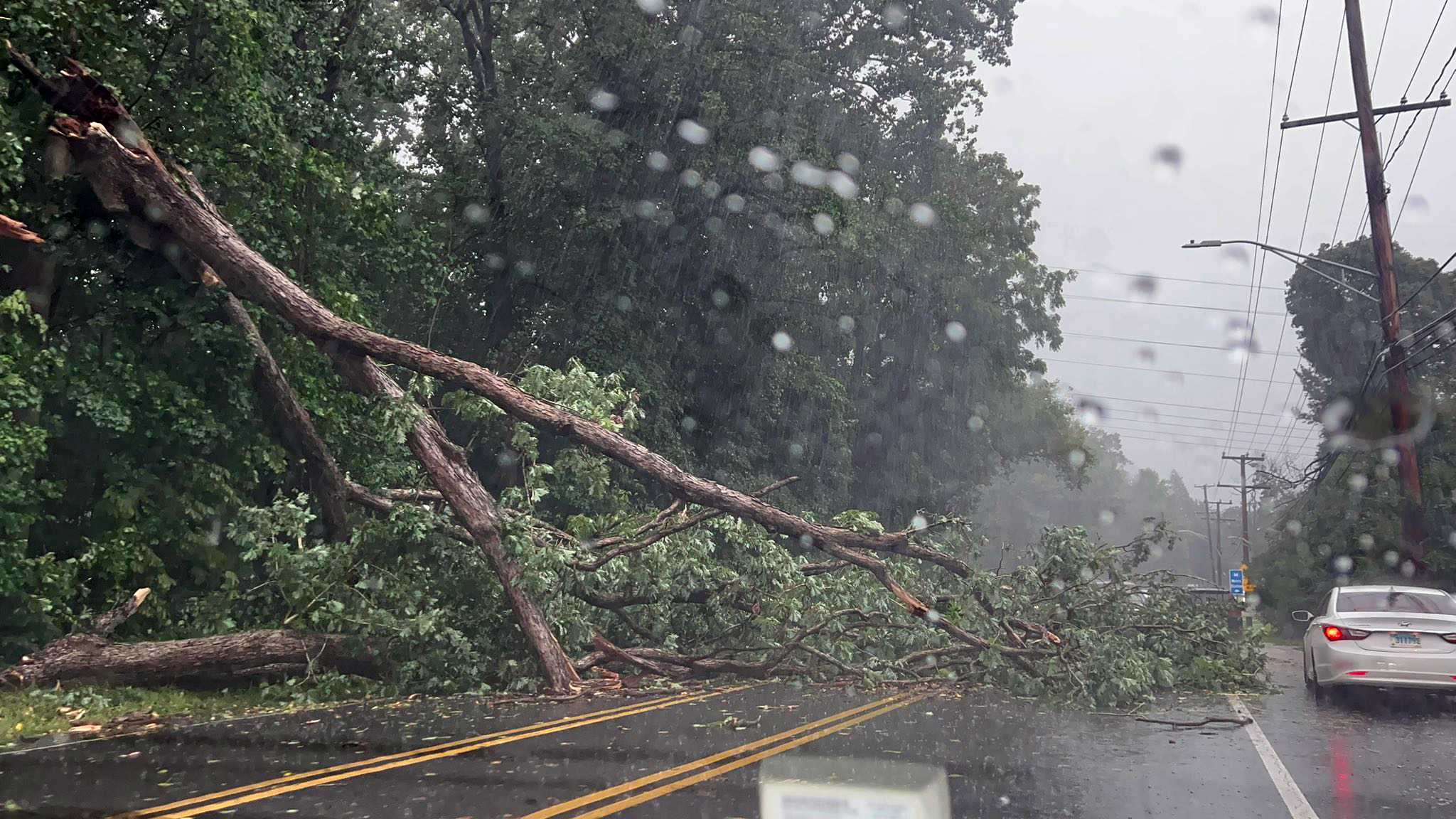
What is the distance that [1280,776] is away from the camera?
809 cm

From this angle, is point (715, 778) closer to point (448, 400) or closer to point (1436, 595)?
point (448, 400)

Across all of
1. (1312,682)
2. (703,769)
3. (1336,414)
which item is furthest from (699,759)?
(1336,414)

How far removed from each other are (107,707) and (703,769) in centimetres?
584

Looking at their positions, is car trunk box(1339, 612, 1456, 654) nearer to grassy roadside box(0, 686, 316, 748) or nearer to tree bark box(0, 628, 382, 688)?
tree bark box(0, 628, 382, 688)

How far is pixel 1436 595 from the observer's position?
13359mm

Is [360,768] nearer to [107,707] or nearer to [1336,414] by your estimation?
[107,707]

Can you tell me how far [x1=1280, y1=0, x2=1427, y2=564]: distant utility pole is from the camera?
20.0m

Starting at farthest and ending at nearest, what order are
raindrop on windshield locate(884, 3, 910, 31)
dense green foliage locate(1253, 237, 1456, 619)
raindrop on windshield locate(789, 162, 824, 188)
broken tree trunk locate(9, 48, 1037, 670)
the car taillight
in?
raindrop on windshield locate(884, 3, 910, 31), dense green foliage locate(1253, 237, 1456, 619), raindrop on windshield locate(789, 162, 824, 188), broken tree trunk locate(9, 48, 1037, 670), the car taillight

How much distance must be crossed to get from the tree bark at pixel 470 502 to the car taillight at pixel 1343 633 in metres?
8.08

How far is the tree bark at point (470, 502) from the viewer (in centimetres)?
1237

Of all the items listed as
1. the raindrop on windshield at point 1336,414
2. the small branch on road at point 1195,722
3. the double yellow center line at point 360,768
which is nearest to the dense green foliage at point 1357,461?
the raindrop on windshield at point 1336,414

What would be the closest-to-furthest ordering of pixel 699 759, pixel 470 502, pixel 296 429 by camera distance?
pixel 699 759
pixel 470 502
pixel 296 429

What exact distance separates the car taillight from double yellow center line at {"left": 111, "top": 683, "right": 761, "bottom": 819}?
7.18 meters

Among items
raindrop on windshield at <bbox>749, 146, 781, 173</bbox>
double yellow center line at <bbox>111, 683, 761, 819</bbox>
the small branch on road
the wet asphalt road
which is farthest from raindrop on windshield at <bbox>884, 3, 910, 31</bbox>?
double yellow center line at <bbox>111, 683, 761, 819</bbox>
